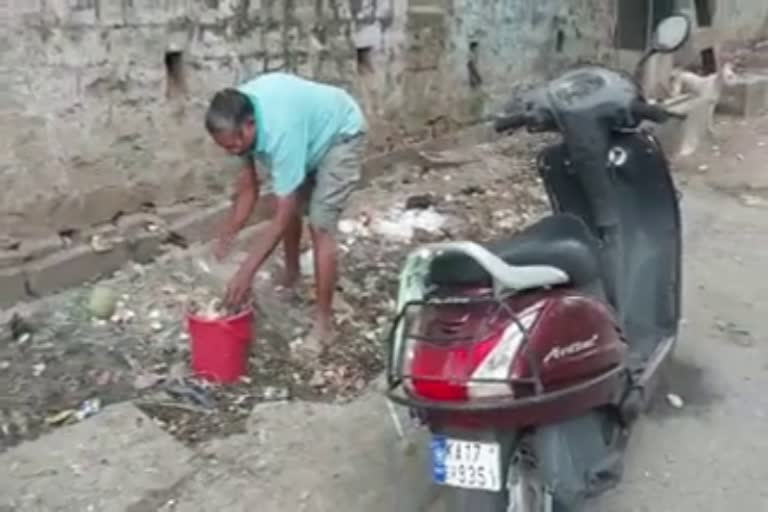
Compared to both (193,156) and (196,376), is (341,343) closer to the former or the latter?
(196,376)

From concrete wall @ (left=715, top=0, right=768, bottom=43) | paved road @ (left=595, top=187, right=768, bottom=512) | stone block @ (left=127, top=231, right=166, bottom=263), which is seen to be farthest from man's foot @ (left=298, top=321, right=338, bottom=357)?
concrete wall @ (left=715, top=0, right=768, bottom=43)

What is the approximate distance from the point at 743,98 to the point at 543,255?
7270 mm

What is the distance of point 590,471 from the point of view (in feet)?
10.2

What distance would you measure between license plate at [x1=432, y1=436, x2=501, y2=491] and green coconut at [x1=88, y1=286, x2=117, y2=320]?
2.30m

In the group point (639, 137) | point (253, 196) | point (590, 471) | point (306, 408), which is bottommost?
point (306, 408)

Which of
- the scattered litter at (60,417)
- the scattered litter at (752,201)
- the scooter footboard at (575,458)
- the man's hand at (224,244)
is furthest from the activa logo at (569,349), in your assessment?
the scattered litter at (752,201)

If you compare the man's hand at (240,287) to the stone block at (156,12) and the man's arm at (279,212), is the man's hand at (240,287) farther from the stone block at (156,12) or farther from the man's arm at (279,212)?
the stone block at (156,12)

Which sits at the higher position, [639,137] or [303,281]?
[639,137]

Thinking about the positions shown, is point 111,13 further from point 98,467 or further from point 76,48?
point 98,467

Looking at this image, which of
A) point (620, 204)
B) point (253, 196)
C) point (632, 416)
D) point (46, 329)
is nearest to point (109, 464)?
point (46, 329)

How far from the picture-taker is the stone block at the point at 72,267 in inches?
193

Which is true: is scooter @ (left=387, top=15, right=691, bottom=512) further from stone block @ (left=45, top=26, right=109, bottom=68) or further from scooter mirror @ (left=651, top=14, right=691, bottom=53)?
stone block @ (left=45, top=26, right=109, bottom=68)

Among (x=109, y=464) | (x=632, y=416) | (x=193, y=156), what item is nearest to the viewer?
(x=632, y=416)

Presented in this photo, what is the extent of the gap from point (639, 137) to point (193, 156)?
2498 mm
